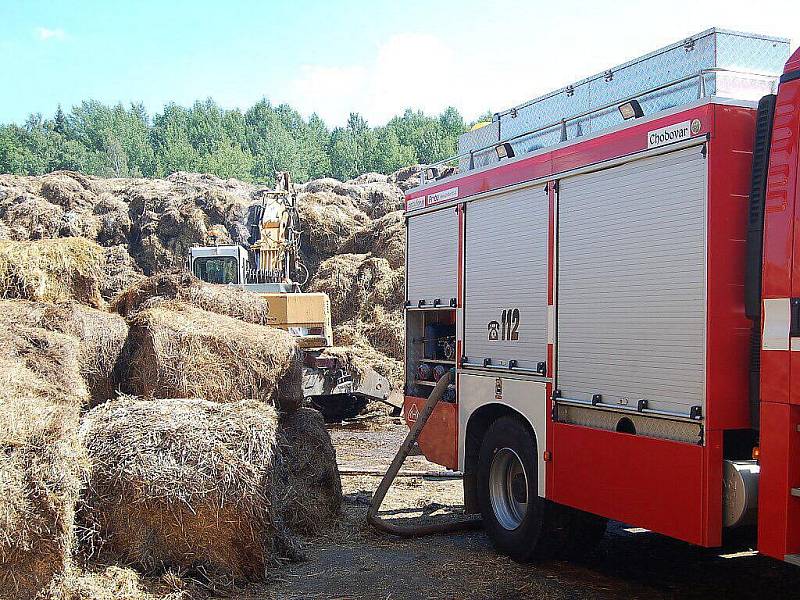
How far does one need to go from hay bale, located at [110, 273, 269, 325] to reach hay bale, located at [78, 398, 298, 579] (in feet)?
8.31

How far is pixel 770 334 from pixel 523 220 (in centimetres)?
269

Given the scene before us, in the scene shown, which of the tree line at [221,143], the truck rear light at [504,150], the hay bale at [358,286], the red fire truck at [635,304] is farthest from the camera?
the tree line at [221,143]

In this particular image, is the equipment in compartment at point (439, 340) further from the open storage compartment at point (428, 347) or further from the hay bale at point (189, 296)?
the hay bale at point (189, 296)

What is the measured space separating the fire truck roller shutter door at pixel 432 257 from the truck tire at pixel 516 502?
158cm

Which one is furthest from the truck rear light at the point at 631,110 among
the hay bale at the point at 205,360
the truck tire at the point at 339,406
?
the truck tire at the point at 339,406

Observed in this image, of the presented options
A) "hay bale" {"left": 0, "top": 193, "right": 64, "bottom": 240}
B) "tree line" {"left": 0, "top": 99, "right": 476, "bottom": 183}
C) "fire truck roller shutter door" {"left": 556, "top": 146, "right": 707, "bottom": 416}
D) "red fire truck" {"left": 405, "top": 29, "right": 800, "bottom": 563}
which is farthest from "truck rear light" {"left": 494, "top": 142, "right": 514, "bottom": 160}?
"tree line" {"left": 0, "top": 99, "right": 476, "bottom": 183}

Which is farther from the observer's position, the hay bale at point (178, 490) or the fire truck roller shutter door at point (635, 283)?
the hay bale at point (178, 490)

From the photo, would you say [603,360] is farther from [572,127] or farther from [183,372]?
[183,372]

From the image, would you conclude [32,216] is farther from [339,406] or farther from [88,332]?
[88,332]

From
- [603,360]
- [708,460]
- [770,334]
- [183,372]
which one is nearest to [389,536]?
[183,372]

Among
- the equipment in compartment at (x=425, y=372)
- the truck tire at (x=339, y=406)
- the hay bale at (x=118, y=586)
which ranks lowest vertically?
the hay bale at (x=118, y=586)

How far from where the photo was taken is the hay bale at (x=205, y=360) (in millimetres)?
7371

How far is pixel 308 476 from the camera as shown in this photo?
808 cm

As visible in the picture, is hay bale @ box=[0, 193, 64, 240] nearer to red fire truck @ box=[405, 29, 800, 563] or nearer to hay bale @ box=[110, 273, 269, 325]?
hay bale @ box=[110, 273, 269, 325]
